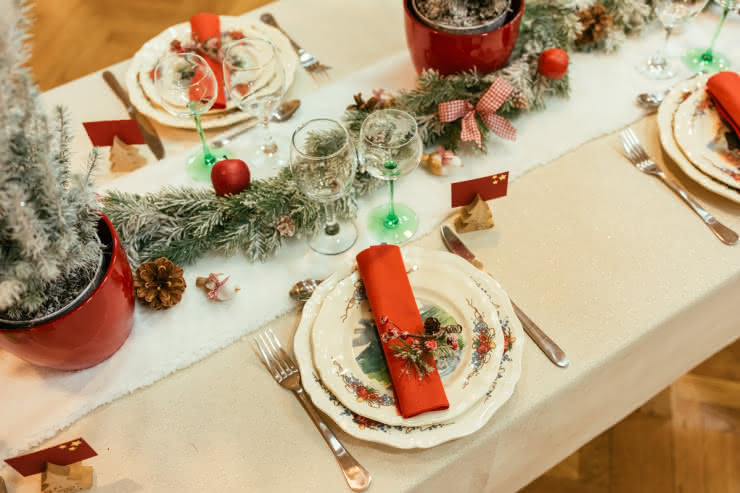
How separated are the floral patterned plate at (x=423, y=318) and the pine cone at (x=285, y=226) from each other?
0.13 metres

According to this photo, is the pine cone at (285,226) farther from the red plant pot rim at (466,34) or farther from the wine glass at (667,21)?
the wine glass at (667,21)

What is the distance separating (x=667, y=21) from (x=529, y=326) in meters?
0.72

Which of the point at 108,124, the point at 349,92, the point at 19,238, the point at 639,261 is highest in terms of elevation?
the point at 19,238

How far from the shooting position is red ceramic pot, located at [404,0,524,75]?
3.49ft

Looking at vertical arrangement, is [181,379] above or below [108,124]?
below

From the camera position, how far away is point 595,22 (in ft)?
4.02

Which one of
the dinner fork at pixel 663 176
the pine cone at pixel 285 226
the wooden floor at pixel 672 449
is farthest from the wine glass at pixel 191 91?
the wooden floor at pixel 672 449

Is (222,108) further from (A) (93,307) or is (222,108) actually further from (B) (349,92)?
(A) (93,307)

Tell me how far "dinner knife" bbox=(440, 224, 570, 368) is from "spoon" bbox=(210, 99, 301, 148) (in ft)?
1.37

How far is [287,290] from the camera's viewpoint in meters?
0.92

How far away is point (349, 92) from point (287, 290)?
48 cm

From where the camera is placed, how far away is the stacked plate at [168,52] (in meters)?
1.13

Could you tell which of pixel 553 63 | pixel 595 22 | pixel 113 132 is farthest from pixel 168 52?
pixel 595 22

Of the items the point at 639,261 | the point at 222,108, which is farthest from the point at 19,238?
the point at 639,261
